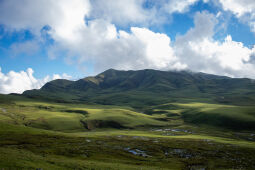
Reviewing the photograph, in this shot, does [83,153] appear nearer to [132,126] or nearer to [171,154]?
[171,154]

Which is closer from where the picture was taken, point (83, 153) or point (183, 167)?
point (183, 167)

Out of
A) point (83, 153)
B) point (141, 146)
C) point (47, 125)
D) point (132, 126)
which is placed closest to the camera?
point (83, 153)

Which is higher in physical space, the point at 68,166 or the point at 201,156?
the point at 68,166

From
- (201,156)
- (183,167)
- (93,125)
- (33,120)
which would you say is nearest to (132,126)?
(93,125)

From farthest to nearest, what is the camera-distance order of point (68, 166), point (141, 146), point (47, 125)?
1. point (47, 125)
2. point (141, 146)
3. point (68, 166)

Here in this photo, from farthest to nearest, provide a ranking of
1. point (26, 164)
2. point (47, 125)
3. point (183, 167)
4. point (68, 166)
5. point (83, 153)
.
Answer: point (47, 125), point (83, 153), point (183, 167), point (68, 166), point (26, 164)

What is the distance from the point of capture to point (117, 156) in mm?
66125

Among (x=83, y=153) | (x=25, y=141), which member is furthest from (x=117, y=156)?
(x=25, y=141)

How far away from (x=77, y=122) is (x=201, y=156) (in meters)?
150

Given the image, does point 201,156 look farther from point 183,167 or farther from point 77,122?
point 77,122

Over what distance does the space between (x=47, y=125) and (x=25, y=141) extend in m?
107

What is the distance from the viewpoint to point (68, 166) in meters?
38.6

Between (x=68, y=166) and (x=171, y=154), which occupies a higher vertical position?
(x=68, y=166)

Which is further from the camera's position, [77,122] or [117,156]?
[77,122]
